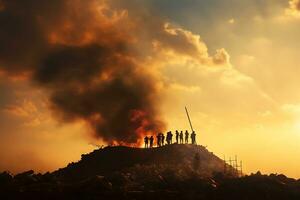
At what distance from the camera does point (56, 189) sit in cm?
5219

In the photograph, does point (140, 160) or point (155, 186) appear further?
point (140, 160)

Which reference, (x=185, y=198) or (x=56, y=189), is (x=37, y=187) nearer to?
(x=56, y=189)

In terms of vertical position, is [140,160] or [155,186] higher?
[140,160]

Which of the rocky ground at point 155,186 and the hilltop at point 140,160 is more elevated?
the hilltop at point 140,160

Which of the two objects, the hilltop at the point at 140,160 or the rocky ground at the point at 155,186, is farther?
the hilltop at the point at 140,160

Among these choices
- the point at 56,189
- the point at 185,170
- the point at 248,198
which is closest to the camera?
the point at 248,198

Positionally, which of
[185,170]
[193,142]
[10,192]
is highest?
[193,142]

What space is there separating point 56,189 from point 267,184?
26950mm

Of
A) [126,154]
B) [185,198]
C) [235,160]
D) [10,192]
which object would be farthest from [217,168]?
[10,192]

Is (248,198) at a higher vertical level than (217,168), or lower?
lower

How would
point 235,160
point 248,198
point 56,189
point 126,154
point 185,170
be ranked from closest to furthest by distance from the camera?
1. point 248,198
2. point 56,189
3. point 185,170
4. point 235,160
5. point 126,154

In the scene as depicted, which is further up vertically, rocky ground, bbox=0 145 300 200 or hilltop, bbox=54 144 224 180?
hilltop, bbox=54 144 224 180

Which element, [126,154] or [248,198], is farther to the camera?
[126,154]

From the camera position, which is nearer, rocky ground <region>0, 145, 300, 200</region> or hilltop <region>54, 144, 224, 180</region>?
rocky ground <region>0, 145, 300, 200</region>
